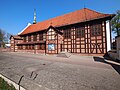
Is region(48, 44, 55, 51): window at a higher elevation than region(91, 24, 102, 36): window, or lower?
lower

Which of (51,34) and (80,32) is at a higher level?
(80,32)


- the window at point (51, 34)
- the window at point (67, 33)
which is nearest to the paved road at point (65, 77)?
the window at point (67, 33)

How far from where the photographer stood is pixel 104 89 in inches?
162

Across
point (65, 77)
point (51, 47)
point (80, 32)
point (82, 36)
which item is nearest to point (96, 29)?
point (82, 36)

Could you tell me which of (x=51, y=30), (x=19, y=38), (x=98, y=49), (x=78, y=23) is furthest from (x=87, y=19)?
(x=19, y=38)

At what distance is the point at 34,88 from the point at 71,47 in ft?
53.4

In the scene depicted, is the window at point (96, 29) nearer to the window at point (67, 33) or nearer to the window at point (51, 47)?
the window at point (67, 33)

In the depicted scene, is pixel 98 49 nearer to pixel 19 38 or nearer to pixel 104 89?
pixel 104 89

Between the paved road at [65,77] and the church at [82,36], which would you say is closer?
the paved road at [65,77]

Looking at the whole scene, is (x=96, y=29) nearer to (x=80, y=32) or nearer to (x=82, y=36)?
(x=82, y=36)

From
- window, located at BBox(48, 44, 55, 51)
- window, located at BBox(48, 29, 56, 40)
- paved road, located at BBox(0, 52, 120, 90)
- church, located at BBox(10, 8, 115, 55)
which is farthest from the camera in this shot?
window, located at BBox(48, 29, 56, 40)

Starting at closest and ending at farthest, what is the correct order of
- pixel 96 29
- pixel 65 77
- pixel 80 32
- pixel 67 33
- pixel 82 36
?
pixel 65 77, pixel 96 29, pixel 82 36, pixel 80 32, pixel 67 33

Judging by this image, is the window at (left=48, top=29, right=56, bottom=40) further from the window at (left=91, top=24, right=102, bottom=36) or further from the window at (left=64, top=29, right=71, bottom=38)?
the window at (left=91, top=24, right=102, bottom=36)

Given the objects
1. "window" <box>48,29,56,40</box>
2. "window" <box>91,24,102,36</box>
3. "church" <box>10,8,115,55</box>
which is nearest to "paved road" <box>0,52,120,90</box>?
"church" <box>10,8,115,55</box>
